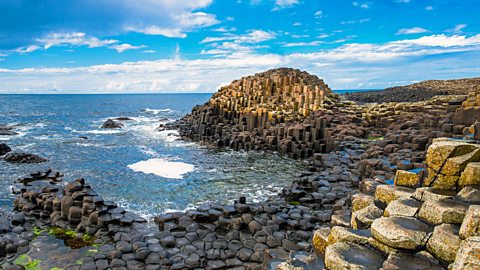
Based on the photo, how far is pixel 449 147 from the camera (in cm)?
542

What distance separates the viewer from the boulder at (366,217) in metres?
5.64

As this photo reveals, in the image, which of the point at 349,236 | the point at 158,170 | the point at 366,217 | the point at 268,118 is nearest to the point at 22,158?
the point at 158,170

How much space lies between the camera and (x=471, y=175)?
5109mm

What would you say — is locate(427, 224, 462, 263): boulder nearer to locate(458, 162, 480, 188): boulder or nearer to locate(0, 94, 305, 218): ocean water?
locate(458, 162, 480, 188): boulder

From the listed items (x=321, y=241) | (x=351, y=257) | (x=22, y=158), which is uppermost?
(x=351, y=257)

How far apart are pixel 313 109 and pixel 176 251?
23884mm

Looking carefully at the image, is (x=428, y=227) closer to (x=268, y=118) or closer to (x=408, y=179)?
(x=408, y=179)

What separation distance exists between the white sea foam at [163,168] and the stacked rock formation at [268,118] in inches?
254

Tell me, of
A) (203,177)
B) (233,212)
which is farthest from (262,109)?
(233,212)

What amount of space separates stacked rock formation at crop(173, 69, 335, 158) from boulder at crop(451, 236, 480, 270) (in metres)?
18.6

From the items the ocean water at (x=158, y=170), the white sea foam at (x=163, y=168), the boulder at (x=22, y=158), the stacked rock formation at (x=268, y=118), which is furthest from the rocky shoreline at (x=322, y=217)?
the boulder at (x=22, y=158)

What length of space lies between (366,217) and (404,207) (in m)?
0.72

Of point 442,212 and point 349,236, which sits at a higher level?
point 442,212

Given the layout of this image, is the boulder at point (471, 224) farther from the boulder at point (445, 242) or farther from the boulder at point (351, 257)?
the boulder at point (351, 257)
